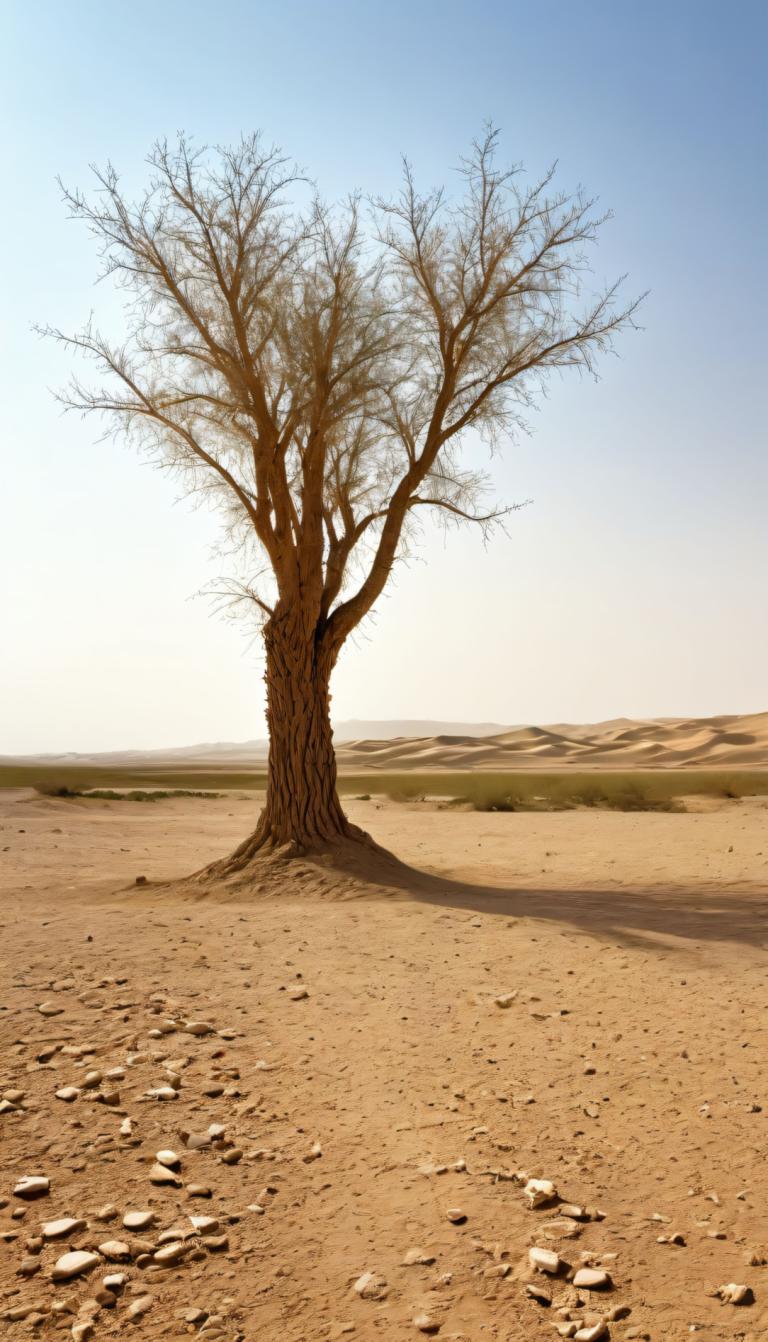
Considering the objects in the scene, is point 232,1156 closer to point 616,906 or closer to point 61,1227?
point 61,1227

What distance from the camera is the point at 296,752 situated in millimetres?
12055

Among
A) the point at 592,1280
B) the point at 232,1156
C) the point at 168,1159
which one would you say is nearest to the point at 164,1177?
the point at 168,1159

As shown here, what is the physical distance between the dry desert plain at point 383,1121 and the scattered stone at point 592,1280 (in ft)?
0.03

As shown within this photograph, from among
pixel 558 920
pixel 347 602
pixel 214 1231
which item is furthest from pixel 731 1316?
pixel 347 602

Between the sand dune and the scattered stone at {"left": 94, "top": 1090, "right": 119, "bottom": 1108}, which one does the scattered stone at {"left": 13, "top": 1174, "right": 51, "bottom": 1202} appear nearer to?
the scattered stone at {"left": 94, "top": 1090, "right": 119, "bottom": 1108}

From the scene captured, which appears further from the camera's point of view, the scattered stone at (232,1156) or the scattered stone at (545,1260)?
the scattered stone at (232,1156)

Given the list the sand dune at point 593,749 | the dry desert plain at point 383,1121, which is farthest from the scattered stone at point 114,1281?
the sand dune at point 593,749

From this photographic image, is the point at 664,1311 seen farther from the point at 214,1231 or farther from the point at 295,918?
the point at 295,918

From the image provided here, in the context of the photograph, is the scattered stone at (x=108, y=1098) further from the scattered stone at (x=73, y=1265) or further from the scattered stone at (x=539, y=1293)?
→ the scattered stone at (x=539, y=1293)

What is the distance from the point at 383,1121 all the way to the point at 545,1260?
1374 mm

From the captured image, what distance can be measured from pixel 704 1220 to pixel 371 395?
35.1ft

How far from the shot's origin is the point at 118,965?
734 centimetres

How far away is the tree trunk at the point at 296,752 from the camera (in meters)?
12.0

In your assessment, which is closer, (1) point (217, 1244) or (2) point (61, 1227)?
(1) point (217, 1244)
